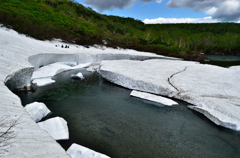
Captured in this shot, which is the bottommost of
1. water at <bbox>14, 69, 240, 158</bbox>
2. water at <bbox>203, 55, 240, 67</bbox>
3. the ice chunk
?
water at <bbox>14, 69, 240, 158</bbox>

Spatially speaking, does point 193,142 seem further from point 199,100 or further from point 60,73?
point 60,73

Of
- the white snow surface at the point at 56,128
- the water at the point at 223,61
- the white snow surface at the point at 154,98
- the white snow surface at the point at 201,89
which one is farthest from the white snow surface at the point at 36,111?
the water at the point at 223,61

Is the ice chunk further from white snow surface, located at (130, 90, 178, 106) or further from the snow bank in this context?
white snow surface, located at (130, 90, 178, 106)

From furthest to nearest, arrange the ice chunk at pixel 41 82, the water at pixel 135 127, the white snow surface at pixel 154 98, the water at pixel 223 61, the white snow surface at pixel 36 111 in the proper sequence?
the water at pixel 223 61, the ice chunk at pixel 41 82, the white snow surface at pixel 154 98, the white snow surface at pixel 36 111, the water at pixel 135 127

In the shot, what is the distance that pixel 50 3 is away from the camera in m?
40.3

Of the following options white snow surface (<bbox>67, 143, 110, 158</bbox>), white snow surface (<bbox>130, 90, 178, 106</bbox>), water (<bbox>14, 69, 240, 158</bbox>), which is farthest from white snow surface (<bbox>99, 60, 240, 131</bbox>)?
white snow surface (<bbox>67, 143, 110, 158</bbox>)

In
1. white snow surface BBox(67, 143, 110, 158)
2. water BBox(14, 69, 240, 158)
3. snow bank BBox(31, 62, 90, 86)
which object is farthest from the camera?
snow bank BBox(31, 62, 90, 86)

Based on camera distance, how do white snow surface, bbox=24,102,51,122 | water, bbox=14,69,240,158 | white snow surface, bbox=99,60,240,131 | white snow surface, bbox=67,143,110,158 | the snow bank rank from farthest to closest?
the snow bank
white snow surface, bbox=99,60,240,131
white snow surface, bbox=24,102,51,122
water, bbox=14,69,240,158
white snow surface, bbox=67,143,110,158

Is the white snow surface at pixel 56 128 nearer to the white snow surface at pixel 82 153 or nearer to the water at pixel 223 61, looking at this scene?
the white snow surface at pixel 82 153

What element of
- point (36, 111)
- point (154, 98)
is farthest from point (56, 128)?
point (154, 98)

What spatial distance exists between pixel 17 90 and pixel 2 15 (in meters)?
13.1

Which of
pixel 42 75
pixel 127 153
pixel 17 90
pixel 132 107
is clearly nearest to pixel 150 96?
pixel 132 107

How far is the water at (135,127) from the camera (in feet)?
14.1

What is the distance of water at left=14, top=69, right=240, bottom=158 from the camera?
4293 millimetres
